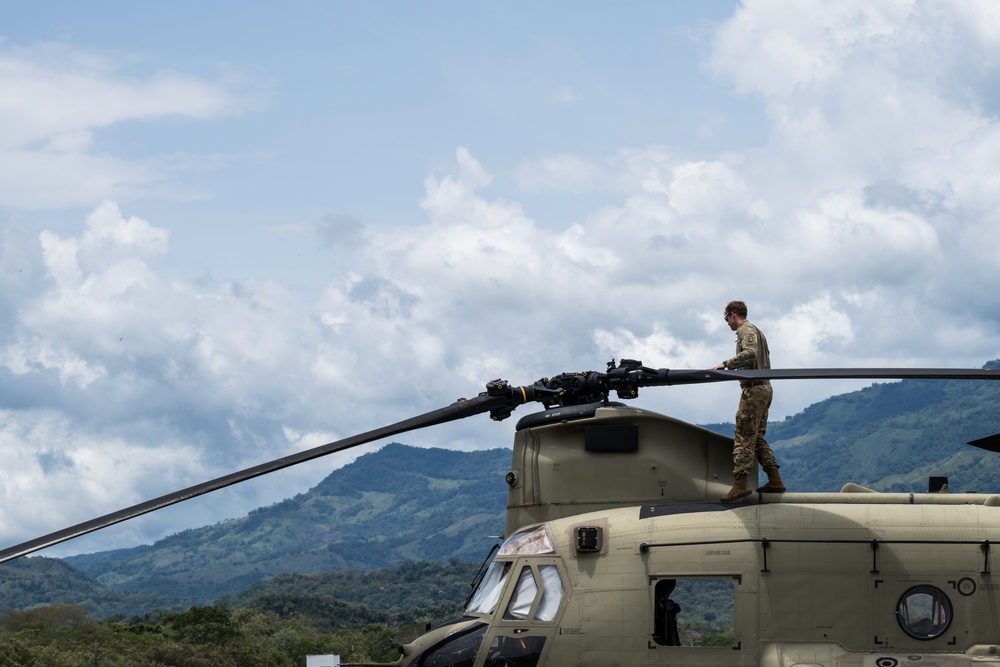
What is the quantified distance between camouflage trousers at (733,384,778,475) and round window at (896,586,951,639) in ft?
6.76

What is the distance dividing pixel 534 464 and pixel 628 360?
6.01ft

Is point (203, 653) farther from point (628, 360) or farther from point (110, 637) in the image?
point (628, 360)

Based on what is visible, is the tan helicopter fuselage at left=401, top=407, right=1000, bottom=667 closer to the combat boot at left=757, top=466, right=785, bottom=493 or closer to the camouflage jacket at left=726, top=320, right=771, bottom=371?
the combat boot at left=757, top=466, right=785, bottom=493

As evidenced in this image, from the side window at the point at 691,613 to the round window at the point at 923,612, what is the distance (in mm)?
1807

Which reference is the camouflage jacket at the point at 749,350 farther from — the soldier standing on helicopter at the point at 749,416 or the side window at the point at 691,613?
the side window at the point at 691,613

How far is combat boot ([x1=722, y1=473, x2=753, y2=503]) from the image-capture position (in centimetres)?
1420

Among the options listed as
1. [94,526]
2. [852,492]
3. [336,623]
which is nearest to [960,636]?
[852,492]

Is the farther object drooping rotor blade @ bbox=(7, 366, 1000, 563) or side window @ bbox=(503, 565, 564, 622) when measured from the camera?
side window @ bbox=(503, 565, 564, 622)

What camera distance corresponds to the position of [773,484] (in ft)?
47.4

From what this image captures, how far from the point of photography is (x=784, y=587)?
13500 millimetres

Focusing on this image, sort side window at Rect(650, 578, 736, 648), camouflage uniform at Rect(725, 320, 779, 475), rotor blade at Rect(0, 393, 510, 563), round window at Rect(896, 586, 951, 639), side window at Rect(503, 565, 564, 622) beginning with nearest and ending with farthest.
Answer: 1. rotor blade at Rect(0, 393, 510, 563)
2. round window at Rect(896, 586, 951, 639)
3. side window at Rect(650, 578, 736, 648)
4. side window at Rect(503, 565, 564, 622)
5. camouflage uniform at Rect(725, 320, 779, 475)

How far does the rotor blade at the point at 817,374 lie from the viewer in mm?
13070

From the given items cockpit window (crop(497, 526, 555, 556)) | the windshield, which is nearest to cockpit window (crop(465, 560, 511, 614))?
the windshield

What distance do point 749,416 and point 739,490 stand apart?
87cm
